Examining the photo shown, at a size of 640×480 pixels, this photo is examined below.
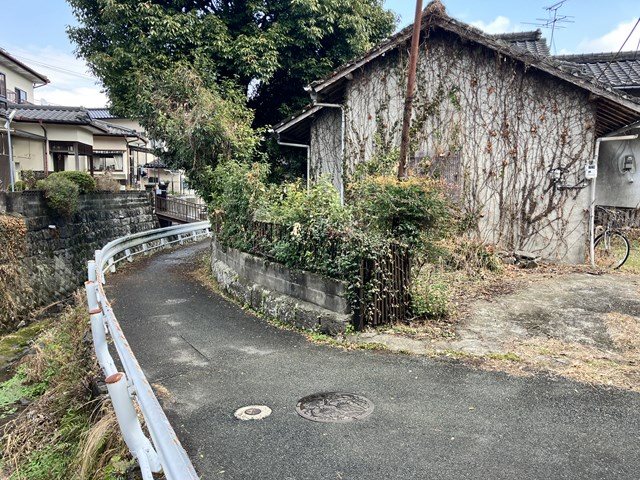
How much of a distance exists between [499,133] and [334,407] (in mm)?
8413

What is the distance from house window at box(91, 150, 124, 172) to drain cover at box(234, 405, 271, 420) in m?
26.4

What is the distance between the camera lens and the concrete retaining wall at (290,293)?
6.04 meters

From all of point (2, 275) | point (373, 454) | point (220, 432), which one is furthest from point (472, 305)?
point (2, 275)

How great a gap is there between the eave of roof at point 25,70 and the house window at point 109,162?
6016 mm

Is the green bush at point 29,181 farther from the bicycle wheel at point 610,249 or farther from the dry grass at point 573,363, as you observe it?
the bicycle wheel at point 610,249

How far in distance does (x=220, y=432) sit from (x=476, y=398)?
2.47m

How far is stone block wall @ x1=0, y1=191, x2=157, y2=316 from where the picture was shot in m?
11.6

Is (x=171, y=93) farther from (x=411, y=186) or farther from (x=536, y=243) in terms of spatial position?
(x=536, y=243)

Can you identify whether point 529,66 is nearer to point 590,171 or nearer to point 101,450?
point 590,171

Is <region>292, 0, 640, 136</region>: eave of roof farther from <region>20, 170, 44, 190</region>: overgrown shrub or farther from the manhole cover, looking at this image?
<region>20, 170, 44, 190</region>: overgrown shrub

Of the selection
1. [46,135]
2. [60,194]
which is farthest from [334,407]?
[46,135]

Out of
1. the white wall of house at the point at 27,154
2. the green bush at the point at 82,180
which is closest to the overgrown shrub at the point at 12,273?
the green bush at the point at 82,180

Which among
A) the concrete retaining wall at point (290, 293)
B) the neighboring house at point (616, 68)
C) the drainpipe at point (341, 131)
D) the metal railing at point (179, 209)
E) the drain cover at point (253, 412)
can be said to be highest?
the neighboring house at point (616, 68)

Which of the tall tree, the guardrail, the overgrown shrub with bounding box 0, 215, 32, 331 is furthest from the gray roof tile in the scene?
the overgrown shrub with bounding box 0, 215, 32, 331
